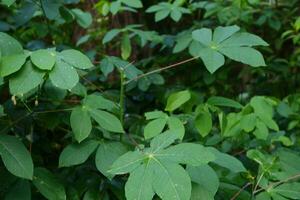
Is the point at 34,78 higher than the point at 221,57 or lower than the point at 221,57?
higher

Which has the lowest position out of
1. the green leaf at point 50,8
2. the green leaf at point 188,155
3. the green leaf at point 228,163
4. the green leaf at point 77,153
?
the green leaf at point 228,163

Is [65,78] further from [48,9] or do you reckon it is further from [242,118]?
[242,118]

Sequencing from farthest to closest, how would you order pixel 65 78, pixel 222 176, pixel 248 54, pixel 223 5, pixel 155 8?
pixel 223 5
pixel 155 8
pixel 222 176
pixel 248 54
pixel 65 78

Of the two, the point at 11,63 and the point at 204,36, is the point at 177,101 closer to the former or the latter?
the point at 204,36

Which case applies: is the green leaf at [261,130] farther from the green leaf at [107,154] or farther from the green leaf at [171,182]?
the green leaf at [171,182]

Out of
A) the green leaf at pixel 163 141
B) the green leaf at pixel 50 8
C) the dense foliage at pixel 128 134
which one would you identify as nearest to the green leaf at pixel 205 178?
the dense foliage at pixel 128 134

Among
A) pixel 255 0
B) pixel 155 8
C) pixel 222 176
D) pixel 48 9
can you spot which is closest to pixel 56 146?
pixel 48 9
